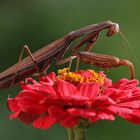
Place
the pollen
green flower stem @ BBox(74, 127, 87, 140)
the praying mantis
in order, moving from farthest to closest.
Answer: the praying mantis, the pollen, green flower stem @ BBox(74, 127, 87, 140)

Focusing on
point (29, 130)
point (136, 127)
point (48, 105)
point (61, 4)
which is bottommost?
point (136, 127)

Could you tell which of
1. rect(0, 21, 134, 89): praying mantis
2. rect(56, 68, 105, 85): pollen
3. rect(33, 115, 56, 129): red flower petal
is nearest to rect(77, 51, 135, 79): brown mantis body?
rect(0, 21, 134, 89): praying mantis

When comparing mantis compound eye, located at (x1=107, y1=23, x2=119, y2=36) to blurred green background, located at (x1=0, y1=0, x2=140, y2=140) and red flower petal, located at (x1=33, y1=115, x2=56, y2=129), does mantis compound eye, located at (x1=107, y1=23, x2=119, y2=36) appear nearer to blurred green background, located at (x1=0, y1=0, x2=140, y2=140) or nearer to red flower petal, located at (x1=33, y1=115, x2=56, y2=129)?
red flower petal, located at (x1=33, y1=115, x2=56, y2=129)

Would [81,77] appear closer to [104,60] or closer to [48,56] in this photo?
[104,60]

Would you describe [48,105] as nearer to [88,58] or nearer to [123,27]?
[88,58]

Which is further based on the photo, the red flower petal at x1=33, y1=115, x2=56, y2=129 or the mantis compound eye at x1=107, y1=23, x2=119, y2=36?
the mantis compound eye at x1=107, y1=23, x2=119, y2=36

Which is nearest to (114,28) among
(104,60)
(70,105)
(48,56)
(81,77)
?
(104,60)

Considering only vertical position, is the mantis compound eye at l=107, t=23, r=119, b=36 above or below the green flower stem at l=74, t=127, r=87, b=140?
above

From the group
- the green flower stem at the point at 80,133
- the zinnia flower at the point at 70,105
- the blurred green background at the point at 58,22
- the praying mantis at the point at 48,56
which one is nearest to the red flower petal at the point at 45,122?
the zinnia flower at the point at 70,105

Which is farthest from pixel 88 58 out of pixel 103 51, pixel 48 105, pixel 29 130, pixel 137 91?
pixel 103 51
